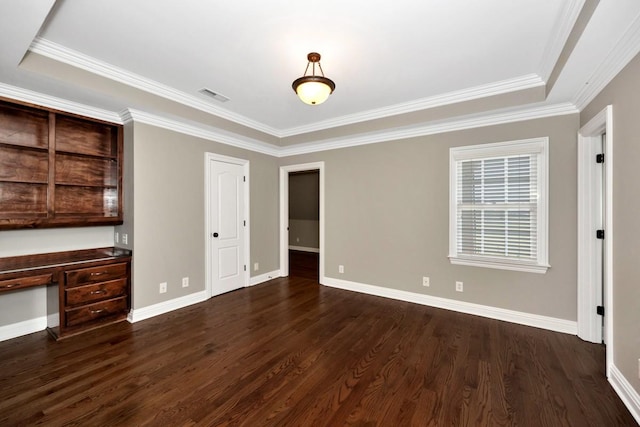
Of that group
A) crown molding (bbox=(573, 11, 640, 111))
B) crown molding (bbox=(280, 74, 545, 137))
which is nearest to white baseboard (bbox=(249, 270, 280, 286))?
crown molding (bbox=(280, 74, 545, 137))

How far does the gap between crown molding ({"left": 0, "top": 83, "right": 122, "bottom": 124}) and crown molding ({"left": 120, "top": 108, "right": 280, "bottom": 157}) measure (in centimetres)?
16

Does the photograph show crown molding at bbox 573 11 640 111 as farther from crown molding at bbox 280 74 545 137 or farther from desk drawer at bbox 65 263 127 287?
desk drawer at bbox 65 263 127 287

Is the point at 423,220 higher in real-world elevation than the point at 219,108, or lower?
lower

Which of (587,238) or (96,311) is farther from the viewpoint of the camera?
(96,311)

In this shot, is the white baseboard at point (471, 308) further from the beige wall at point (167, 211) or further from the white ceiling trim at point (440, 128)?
the beige wall at point (167, 211)

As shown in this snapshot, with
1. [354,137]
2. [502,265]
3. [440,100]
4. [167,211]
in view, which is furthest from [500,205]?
[167,211]

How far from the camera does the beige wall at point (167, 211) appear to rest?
10.8ft

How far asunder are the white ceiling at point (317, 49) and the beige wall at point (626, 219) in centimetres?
Answer: 22

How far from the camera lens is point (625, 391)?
1899 millimetres

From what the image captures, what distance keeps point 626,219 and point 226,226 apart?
14.4 feet

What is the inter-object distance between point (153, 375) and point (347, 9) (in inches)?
125

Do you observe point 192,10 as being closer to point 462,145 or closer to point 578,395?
point 462,145

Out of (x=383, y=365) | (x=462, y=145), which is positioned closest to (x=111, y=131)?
(x=383, y=365)

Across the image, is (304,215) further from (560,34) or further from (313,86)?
(560,34)
